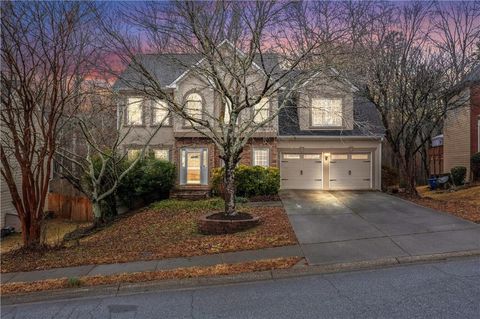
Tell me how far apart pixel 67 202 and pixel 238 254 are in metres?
15.5

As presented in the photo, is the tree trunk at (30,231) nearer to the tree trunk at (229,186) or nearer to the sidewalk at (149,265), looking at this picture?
the sidewalk at (149,265)

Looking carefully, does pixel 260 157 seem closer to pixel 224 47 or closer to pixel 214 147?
pixel 214 147

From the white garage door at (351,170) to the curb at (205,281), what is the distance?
13058 millimetres

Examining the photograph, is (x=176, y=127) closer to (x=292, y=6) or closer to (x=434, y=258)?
(x=292, y=6)

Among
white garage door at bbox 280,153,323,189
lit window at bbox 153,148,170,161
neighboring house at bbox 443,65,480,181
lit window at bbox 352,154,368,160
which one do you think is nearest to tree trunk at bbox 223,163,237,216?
white garage door at bbox 280,153,323,189

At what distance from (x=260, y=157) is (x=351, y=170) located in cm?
492

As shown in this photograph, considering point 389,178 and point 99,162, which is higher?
point 99,162

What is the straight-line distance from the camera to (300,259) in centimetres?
824

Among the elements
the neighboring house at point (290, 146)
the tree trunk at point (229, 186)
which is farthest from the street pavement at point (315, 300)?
the neighboring house at point (290, 146)

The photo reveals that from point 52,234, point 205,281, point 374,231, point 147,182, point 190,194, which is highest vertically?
point 147,182

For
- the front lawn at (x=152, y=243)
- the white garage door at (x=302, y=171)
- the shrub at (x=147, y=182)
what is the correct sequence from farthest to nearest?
the white garage door at (x=302, y=171), the shrub at (x=147, y=182), the front lawn at (x=152, y=243)

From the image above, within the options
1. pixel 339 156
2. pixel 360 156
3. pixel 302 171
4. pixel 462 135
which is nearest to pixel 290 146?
pixel 302 171

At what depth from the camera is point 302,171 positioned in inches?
838

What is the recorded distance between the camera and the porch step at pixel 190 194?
19034 millimetres
